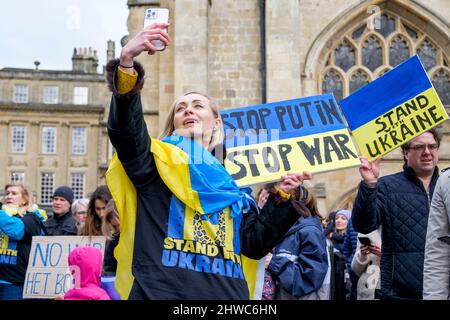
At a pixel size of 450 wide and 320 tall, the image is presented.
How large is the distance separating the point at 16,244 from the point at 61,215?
0.85 meters

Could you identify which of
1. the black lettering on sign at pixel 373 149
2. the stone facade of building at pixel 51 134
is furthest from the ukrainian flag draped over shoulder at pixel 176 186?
the stone facade of building at pixel 51 134

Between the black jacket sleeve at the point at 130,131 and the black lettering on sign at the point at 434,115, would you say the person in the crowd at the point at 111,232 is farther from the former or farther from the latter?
the black lettering on sign at the point at 434,115

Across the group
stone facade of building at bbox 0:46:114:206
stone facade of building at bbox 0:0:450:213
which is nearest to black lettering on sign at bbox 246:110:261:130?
stone facade of building at bbox 0:0:450:213

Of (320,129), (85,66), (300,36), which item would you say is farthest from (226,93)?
(85,66)

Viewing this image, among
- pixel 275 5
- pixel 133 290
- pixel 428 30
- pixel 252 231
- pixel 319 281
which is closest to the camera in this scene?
pixel 133 290

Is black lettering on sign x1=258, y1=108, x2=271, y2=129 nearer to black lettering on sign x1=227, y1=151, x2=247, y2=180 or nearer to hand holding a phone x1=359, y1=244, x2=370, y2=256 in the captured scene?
black lettering on sign x1=227, y1=151, x2=247, y2=180

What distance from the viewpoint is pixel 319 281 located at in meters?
5.04

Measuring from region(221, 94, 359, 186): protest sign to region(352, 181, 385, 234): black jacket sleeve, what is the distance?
336mm

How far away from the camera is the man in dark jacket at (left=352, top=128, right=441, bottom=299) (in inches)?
162

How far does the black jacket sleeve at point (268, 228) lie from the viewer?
111 inches

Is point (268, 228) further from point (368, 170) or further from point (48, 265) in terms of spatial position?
point (48, 265)

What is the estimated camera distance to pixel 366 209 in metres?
4.02
